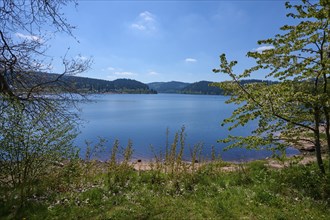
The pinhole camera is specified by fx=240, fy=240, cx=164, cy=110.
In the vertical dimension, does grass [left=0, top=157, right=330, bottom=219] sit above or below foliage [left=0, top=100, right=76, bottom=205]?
below

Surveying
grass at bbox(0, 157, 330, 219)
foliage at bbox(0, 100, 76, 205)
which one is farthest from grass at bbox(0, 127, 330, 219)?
foliage at bbox(0, 100, 76, 205)

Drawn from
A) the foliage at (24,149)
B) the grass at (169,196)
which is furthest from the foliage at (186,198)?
the foliage at (24,149)

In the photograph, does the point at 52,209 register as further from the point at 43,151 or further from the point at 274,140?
the point at 274,140

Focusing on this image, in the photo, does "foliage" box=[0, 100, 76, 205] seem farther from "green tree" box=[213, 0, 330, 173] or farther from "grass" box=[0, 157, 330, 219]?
"green tree" box=[213, 0, 330, 173]

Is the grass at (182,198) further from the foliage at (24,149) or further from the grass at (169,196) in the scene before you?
the foliage at (24,149)

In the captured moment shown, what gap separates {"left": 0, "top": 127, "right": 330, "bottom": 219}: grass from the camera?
5.34 m

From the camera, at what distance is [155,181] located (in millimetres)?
7902

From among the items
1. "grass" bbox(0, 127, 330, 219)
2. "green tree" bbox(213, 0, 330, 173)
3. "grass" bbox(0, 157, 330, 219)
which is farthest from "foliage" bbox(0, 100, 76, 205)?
"green tree" bbox(213, 0, 330, 173)

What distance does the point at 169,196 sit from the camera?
6.54 meters

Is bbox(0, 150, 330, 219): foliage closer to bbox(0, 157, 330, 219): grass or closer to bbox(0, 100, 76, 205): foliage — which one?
bbox(0, 157, 330, 219): grass

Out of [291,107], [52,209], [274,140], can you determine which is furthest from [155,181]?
[291,107]

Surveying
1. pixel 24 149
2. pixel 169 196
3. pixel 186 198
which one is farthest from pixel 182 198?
pixel 24 149

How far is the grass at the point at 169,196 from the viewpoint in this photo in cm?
534

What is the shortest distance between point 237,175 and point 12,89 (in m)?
7.59
